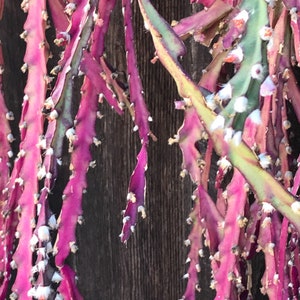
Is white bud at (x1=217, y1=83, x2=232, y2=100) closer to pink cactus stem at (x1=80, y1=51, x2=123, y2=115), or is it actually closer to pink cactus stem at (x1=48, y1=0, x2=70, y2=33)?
pink cactus stem at (x1=80, y1=51, x2=123, y2=115)

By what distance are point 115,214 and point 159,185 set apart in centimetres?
8

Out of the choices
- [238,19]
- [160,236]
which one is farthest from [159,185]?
[238,19]

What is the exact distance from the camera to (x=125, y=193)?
830 millimetres

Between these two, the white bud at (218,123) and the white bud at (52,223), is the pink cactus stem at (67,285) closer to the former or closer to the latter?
the white bud at (52,223)

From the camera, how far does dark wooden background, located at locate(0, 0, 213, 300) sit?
798 mm

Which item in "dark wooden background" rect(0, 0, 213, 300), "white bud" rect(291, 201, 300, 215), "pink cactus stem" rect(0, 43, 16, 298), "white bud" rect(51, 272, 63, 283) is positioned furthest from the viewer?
"dark wooden background" rect(0, 0, 213, 300)

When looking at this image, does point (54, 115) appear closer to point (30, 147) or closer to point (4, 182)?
point (30, 147)

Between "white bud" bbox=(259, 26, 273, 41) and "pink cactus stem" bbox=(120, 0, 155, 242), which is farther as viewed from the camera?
"pink cactus stem" bbox=(120, 0, 155, 242)

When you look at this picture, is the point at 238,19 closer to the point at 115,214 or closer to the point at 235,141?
the point at 235,141

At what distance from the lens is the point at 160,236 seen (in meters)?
0.84

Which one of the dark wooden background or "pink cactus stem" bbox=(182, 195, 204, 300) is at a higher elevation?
the dark wooden background

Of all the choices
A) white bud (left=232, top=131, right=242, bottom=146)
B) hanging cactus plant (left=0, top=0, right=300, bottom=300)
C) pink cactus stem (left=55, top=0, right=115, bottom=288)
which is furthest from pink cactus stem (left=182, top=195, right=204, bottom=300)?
white bud (left=232, top=131, right=242, bottom=146)

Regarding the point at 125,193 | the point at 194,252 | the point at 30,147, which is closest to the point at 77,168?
the point at 30,147

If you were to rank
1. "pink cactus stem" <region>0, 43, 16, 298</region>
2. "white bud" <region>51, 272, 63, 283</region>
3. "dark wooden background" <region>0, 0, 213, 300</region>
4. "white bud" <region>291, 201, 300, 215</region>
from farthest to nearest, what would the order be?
"dark wooden background" <region>0, 0, 213, 300</region> < "pink cactus stem" <region>0, 43, 16, 298</region> < "white bud" <region>51, 272, 63, 283</region> < "white bud" <region>291, 201, 300, 215</region>
